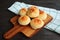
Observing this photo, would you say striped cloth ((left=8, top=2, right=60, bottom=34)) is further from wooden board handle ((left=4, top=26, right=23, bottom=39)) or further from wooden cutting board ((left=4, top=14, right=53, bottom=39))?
wooden board handle ((left=4, top=26, right=23, bottom=39))

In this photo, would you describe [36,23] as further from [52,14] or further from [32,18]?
[52,14]

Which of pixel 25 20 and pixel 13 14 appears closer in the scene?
pixel 25 20

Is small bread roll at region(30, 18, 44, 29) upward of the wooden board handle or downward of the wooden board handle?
upward

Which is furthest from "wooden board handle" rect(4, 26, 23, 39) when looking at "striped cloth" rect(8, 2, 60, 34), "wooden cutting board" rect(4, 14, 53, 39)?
"striped cloth" rect(8, 2, 60, 34)

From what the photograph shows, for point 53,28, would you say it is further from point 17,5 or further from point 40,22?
point 17,5

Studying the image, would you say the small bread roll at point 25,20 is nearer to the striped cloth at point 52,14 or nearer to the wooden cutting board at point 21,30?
the wooden cutting board at point 21,30

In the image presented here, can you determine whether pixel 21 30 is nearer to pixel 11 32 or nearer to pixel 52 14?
pixel 11 32

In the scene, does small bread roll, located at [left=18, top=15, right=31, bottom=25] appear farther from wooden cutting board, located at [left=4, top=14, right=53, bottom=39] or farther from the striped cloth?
the striped cloth

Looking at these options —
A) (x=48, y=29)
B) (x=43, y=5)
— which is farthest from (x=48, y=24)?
(x=43, y=5)

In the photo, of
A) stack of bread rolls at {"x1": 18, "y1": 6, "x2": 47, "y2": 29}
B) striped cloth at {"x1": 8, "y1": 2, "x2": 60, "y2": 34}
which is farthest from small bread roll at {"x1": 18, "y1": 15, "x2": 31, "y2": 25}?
striped cloth at {"x1": 8, "y1": 2, "x2": 60, "y2": 34}

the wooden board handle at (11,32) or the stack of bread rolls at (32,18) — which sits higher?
the stack of bread rolls at (32,18)

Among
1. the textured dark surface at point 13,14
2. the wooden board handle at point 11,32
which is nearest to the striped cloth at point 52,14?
the textured dark surface at point 13,14

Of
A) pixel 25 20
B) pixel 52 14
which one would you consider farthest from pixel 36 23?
pixel 52 14
